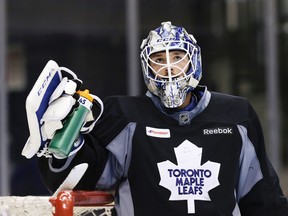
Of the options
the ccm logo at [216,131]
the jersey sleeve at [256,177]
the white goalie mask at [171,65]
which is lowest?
the jersey sleeve at [256,177]

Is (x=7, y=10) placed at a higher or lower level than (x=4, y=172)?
higher

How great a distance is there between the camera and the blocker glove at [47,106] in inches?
119

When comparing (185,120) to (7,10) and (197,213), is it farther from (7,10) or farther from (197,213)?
(7,10)

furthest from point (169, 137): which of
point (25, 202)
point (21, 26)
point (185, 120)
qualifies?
point (21, 26)

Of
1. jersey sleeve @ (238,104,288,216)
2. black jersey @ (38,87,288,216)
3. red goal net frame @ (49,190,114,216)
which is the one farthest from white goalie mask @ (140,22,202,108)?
red goal net frame @ (49,190,114,216)

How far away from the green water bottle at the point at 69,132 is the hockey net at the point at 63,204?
6.2 inches

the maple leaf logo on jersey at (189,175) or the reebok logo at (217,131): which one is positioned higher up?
the reebok logo at (217,131)

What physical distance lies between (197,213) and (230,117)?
0.41 metres

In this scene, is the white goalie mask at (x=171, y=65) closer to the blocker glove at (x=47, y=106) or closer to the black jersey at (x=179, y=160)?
the black jersey at (x=179, y=160)

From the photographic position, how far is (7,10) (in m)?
7.37

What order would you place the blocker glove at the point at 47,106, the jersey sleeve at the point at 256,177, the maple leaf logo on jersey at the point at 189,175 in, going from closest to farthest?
the blocker glove at the point at 47,106 < the maple leaf logo on jersey at the point at 189,175 < the jersey sleeve at the point at 256,177

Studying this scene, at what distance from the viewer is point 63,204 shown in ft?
10.1

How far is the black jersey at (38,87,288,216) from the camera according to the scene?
331 cm

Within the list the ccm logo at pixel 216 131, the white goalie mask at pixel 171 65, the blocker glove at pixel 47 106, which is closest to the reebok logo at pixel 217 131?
the ccm logo at pixel 216 131
